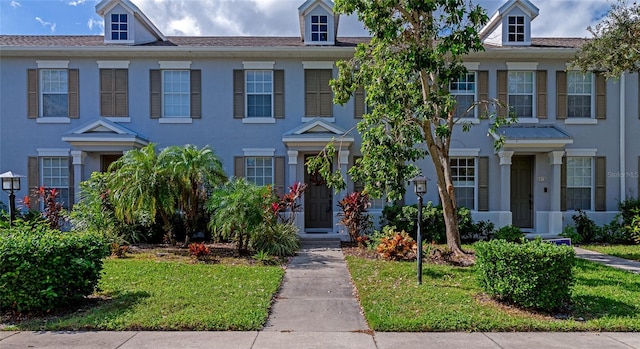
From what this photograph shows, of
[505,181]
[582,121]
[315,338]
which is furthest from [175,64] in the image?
[582,121]

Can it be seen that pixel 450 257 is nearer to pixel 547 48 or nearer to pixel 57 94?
pixel 547 48

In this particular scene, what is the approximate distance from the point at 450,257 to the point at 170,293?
5977 millimetres

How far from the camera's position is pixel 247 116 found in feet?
42.1

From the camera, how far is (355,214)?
11.2 m

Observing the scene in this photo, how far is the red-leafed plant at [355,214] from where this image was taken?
11195mm

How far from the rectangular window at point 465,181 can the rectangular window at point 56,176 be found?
40.3 feet

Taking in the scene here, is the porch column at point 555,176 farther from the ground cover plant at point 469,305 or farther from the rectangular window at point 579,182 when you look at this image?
the ground cover plant at point 469,305

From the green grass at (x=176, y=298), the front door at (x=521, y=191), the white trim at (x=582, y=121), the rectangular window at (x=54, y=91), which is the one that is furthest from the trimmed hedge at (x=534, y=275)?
the rectangular window at (x=54, y=91)

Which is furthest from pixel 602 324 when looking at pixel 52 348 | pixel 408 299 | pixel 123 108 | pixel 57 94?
pixel 57 94

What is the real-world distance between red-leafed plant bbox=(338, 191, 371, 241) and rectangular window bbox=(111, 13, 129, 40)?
349 inches

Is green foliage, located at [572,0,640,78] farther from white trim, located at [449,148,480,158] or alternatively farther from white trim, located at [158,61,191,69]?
white trim, located at [158,61,191,69]

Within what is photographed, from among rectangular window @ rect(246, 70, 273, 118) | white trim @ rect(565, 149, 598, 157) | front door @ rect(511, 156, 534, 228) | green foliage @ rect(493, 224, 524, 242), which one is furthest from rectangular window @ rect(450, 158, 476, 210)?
rectangular window @ rect(246, 70, 273, 118)

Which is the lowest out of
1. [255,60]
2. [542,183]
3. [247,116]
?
[542,183]

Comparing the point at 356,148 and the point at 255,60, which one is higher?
the point at 255,60
